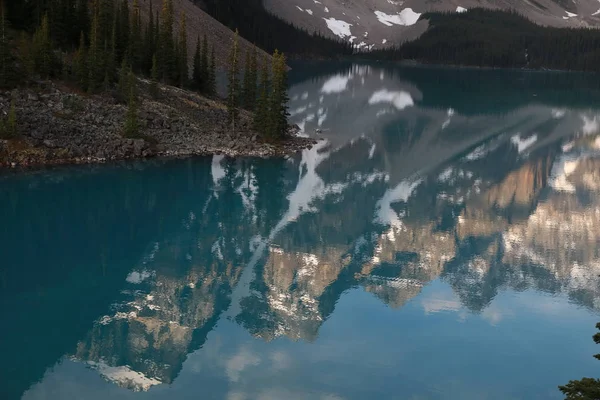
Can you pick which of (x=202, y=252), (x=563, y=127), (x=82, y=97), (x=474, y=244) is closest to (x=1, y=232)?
(x=202, y=252)

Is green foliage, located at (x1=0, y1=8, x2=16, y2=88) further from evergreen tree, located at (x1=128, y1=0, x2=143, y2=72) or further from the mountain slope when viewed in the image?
the mountain slope

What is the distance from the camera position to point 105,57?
198ft

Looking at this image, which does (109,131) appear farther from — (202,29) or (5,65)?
(202,29)

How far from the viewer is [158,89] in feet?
210

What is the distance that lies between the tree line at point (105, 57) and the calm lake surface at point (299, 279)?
32.4 feet

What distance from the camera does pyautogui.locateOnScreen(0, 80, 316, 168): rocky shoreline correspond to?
49.6 m

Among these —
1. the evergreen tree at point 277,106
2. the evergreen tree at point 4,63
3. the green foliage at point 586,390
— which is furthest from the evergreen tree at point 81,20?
the green foliage at point 586,390

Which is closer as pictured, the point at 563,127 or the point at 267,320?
the point at 267,320

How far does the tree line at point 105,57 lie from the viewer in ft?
184

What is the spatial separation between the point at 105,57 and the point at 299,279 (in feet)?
125

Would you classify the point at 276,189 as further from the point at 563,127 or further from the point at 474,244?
the point at 563,127

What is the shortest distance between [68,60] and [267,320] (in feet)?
149

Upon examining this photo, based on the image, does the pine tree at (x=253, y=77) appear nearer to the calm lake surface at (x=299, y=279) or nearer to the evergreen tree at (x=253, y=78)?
the evergreen tree at (x=253, y=78)

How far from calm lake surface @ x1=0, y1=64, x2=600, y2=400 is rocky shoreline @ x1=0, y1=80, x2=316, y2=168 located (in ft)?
7.80
